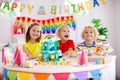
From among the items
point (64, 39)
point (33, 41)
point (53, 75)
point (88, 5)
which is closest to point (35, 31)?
point (33, 41)

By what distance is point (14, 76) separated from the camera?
221 cm

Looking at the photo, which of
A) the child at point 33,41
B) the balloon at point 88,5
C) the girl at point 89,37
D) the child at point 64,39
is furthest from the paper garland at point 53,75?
the balloon at point 88,5

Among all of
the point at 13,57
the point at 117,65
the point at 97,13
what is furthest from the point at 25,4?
the point at 13,57

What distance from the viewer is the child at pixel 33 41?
2861mm

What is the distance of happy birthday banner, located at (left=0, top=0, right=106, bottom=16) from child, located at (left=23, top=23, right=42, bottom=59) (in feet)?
5.63

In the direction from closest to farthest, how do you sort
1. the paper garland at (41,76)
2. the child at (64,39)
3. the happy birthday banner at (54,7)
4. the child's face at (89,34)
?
1. the paper garland at (41,76)
2. the child's face at (89,34)
3. the child at (64,39)
4. the happy birthday banner at (54,7)

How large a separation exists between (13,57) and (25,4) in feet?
7.85

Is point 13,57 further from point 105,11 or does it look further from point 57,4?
point 105,11

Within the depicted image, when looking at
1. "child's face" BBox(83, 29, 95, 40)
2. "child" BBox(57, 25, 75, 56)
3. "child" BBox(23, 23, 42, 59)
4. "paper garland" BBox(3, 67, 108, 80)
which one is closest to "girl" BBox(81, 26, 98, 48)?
"child's face" BBox(83, 29, 95, 40)

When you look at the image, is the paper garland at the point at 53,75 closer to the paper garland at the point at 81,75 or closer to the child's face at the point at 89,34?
the paper garland at the point at 81,75

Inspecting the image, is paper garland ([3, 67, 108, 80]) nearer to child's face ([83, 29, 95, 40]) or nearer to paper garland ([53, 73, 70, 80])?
paper garland ([53, 73, 70, 80])

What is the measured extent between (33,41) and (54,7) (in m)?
1.78

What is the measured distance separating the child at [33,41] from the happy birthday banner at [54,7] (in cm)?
172

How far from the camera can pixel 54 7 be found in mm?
4691
